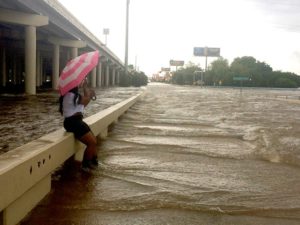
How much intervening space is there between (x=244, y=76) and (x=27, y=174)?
128 m

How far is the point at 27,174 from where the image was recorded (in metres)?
4.39

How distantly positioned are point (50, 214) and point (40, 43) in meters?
44.4

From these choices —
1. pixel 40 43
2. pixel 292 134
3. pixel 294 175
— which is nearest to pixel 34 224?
pixel 294 175

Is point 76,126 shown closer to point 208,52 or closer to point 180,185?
point 180,185

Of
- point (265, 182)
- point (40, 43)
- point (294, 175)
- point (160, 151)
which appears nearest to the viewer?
point (265, 182)

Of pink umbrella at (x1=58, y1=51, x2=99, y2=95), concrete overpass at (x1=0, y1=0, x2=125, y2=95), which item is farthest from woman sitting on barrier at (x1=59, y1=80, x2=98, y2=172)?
concrete overpass at (x1=0, y1=0, x2=125, y2=95)

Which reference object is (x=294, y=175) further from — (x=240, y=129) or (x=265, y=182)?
(x=240, y=129)

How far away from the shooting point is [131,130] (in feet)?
41.1

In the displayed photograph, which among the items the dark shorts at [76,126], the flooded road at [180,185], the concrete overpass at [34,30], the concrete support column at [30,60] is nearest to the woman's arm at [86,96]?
the dark shorts at [76,126]

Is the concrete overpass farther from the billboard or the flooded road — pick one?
the billboard

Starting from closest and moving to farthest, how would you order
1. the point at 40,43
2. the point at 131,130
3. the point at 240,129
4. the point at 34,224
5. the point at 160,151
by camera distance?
the point at 34,224 → the point at 160,151 → the point at 131,130 → the point at 240,129 → the point at 40,43

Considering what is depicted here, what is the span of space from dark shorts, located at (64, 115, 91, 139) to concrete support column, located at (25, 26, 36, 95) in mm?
23344

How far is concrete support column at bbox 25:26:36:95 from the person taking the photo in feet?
94.7

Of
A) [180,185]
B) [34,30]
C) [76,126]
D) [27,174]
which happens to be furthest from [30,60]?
[27,174]
